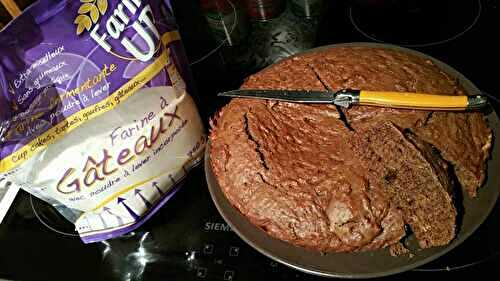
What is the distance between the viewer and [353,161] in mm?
655

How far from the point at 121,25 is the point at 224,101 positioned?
33 cm

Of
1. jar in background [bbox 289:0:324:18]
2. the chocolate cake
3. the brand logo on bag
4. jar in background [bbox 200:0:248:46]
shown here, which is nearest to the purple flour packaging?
the brand logo on bag

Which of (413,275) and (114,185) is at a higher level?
(114,185)

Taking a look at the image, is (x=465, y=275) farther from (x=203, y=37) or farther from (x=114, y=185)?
(x=203, y=37)

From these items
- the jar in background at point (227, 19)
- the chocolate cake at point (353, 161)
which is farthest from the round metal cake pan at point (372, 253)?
the jar in background at point (227, 19)

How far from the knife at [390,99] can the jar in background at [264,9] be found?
1.44 ft

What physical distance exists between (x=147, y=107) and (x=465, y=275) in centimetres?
57

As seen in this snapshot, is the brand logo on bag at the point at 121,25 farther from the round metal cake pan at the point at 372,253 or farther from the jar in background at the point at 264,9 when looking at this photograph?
the jar in background at the point at 264,9

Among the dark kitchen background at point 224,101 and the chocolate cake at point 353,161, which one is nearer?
the chocolate cake at point 353,161

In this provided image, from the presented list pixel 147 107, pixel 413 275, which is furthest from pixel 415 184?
pixel 147 107

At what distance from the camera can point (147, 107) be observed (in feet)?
2.47

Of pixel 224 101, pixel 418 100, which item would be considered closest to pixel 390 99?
pixel 418 100

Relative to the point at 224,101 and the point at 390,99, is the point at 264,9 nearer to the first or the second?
the point at 224,101

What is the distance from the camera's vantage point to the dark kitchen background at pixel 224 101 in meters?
0.76
